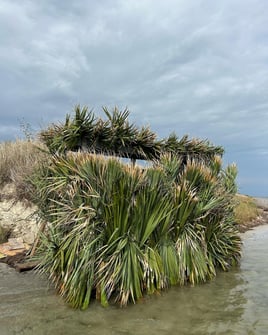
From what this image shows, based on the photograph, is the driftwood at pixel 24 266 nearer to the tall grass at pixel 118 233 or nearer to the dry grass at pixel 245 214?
the tall grass at pixel 118 233

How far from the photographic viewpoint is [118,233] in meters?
6.57

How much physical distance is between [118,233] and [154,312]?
1.58 metres

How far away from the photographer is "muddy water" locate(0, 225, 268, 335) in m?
5.37

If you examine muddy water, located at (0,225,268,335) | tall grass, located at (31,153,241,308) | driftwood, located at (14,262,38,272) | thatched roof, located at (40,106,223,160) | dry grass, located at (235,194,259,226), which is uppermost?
thatched roof, located at (40,106,223,160)

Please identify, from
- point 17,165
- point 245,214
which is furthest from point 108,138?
point 245,214

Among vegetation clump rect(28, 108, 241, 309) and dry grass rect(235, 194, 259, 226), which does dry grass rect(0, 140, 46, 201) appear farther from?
dry grass rect(235, 194, 259, 226)

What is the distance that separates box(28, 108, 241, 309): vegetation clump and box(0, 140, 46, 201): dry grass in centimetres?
380

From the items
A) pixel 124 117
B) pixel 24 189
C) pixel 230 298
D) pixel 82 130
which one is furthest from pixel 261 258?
pixel 24 189

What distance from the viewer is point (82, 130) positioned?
8.69 metres

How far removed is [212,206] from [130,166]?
2.78 m

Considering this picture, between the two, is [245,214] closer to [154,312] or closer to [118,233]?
[118,233]

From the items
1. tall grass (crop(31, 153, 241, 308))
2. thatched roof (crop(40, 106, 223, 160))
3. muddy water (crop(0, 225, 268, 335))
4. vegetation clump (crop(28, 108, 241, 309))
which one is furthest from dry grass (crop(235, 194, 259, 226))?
tall grass (crop(31, 153, 241, 308))

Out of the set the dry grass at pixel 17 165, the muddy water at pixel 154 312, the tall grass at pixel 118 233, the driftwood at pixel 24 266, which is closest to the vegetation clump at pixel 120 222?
the tall grass at pixel 118 233

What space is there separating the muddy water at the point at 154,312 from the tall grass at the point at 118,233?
0.31m
